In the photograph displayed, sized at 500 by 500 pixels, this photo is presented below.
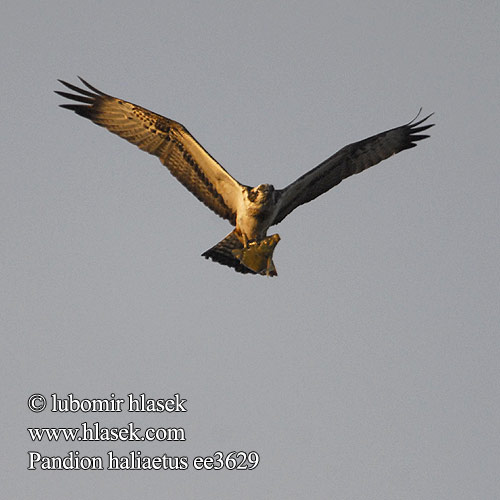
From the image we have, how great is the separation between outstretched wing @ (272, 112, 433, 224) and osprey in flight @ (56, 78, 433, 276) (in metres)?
0.02

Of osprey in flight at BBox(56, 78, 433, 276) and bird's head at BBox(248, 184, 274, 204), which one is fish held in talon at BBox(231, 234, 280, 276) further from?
bird's head at BBox(248, 184, 274, 204)

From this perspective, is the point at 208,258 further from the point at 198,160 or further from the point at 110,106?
the point at 110,106

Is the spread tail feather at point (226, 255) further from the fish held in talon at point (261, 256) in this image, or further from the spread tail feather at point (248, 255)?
the fish held in talon at point (261, 256)

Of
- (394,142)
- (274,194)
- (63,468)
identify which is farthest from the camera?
(63,468)

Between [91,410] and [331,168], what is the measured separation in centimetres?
591

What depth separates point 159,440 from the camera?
17234mm

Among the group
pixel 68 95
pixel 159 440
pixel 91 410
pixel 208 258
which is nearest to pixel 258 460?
pixel 159 440

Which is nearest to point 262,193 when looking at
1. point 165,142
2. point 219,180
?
point 219,180

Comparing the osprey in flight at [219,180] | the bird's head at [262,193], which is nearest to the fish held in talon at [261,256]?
the osprey in flight at [219,180]

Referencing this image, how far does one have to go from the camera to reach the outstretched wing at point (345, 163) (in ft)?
50.3

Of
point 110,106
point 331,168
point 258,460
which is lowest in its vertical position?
point 258,460

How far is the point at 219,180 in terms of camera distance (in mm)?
15266

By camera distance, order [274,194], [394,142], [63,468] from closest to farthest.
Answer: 1. [274,194]
2. [394,142]
3. [63,468]

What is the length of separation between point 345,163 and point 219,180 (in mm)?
1994
